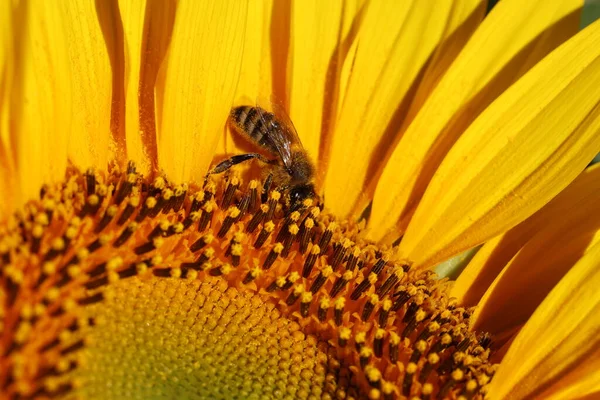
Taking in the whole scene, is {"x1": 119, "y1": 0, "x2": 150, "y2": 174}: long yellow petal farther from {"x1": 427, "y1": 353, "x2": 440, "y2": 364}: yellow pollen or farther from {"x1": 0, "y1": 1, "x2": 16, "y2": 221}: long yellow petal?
{"x1": 427, "y1": 353, "x2": 440, "y2": 364}: yellow pollen

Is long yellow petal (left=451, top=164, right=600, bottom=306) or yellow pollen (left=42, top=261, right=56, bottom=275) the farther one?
long yellow petal (left=451, top=164, right=600, bottom=306)

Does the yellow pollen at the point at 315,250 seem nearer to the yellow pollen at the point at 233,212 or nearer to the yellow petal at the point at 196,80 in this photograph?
the yellow pollen at the point at 233,212

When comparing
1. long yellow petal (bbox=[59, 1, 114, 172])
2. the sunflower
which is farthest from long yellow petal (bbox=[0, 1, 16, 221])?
long yellow petal (bbox=[59, 1, 114, 172])

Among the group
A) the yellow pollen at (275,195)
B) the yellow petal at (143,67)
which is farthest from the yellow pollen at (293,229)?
the yellow petal at (143,67)

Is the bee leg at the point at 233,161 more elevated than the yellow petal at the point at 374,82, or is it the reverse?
the yellow petal at the point at 374,82

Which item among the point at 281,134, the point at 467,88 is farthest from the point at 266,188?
the point at 467,88
